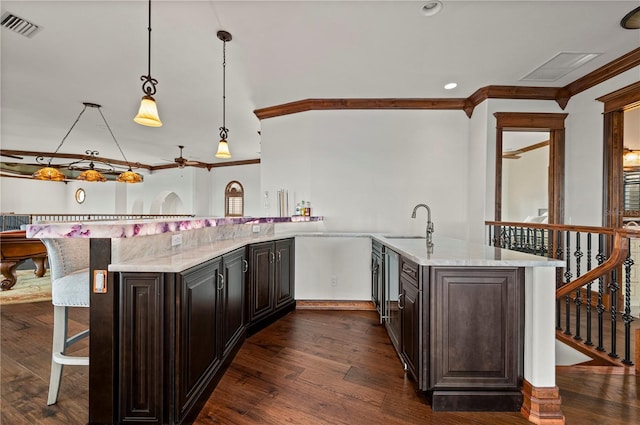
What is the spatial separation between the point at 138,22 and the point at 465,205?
4.29 metres

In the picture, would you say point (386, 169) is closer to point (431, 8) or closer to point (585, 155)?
point (431, 8)

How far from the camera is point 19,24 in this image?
8.49 ft

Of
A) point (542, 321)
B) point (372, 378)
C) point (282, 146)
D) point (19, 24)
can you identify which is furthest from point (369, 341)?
point (19, 24)

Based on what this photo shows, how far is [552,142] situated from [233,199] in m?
8.39

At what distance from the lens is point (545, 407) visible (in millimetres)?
1710

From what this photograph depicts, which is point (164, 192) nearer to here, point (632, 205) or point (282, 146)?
point (282, 146)

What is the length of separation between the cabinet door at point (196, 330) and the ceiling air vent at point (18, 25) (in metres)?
2.83

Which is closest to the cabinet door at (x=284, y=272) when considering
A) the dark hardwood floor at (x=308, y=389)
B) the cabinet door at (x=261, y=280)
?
the cabinet door at (x=261, y=280)

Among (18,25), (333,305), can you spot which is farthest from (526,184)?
(18,25)

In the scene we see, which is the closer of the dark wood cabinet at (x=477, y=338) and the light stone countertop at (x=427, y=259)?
the light stone countertop at (x=427, y=259)

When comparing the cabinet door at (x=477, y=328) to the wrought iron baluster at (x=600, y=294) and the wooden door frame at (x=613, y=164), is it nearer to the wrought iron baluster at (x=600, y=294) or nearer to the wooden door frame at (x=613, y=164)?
the wrought iron baluster at (x=600, y=294)

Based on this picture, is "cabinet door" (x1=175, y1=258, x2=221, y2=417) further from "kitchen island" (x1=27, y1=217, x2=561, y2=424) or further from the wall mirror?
the wall mirror

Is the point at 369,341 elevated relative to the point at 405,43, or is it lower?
lower

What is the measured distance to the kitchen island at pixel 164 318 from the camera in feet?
5.15
